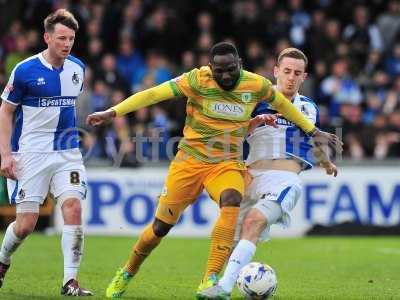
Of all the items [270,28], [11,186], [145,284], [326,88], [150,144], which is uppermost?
[270,28]

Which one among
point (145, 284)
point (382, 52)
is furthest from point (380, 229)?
point (145, 284)

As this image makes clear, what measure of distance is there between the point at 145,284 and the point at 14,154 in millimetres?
2030

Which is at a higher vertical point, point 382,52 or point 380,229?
point 382,52

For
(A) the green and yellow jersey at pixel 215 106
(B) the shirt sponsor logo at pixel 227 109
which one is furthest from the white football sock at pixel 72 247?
(B) the shirt sponsor logo at pixel 227 109

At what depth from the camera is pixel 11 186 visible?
974 centimetres

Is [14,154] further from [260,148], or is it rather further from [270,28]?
[270,28]

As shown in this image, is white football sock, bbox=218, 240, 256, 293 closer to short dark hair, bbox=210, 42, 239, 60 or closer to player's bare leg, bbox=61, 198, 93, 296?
player's bare leg, bbox=61, 198, 93, 296

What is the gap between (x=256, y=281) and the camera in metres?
8.88

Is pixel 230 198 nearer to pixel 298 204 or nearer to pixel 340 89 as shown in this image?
pixel 298 204

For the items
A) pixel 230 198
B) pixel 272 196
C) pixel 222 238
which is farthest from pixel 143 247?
pixel 272 196

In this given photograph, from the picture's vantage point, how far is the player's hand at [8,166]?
946 cm

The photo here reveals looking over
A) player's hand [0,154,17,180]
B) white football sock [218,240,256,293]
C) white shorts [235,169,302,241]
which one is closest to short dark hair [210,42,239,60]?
white shorts [235,169,302,241]

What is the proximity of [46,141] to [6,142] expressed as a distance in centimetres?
39

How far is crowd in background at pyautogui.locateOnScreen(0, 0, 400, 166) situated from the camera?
1867 cm
